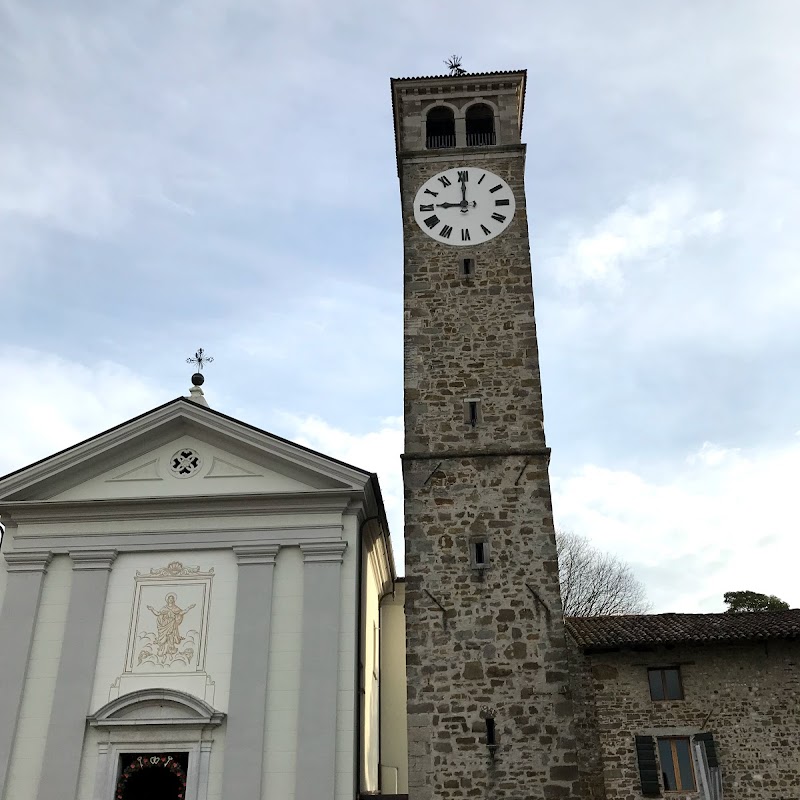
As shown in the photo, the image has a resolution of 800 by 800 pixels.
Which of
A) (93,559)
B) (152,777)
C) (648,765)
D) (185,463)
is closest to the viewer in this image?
(152,777)

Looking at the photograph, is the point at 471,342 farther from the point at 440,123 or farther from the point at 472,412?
the point at 440,123

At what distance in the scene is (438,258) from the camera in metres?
19.6

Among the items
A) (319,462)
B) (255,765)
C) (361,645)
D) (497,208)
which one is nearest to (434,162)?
(497,208)

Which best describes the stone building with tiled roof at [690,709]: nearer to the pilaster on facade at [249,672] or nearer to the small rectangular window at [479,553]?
the small rectangular window at [479,553]

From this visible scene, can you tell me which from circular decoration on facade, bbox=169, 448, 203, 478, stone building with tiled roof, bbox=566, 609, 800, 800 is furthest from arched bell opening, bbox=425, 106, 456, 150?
stone building with tiled roof, bbox=566, 609, 800, 800

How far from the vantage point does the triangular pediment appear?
16.9m

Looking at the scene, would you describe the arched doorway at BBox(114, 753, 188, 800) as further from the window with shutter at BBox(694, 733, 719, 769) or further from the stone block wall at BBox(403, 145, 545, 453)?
the window with shutter at BBox(694, 733, 719, 769)

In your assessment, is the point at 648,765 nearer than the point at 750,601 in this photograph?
Yes

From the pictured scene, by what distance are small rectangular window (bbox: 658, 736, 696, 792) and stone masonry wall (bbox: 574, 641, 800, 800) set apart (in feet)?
0.45

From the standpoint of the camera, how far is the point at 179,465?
683 inches

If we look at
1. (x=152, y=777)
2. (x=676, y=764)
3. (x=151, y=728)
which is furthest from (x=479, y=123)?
(x=152, y=777)

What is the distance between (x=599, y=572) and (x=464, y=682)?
21.5 m

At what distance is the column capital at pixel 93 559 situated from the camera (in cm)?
1641

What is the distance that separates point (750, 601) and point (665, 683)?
1457 cm
